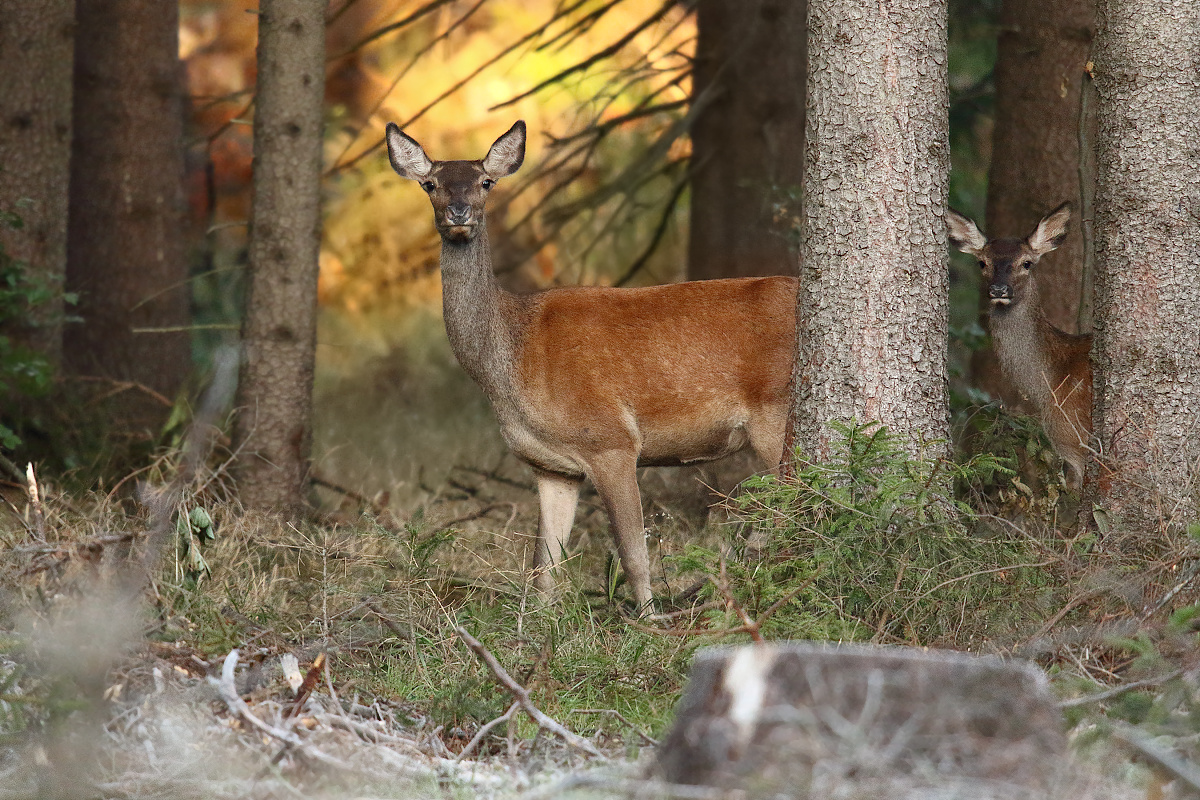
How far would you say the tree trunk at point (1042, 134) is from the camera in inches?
295

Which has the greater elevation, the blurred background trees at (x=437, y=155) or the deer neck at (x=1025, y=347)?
the blurred background trees at (x=437, y=155)

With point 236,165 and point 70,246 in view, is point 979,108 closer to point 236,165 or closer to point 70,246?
point 70,246

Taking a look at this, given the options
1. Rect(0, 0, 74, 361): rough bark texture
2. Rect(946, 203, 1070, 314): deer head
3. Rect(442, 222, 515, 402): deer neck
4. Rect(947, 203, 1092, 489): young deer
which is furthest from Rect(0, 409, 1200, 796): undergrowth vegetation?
Rect(0, 0, 74, 361): rough bark texture

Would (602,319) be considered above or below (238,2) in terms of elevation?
below

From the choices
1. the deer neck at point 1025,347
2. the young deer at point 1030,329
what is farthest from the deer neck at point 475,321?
the deer neck at point 1025,347

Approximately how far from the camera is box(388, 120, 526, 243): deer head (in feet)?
20.4

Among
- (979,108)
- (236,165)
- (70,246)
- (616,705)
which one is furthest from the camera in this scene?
(236,165)

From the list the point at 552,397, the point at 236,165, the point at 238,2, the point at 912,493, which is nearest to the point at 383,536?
the point at 552,397

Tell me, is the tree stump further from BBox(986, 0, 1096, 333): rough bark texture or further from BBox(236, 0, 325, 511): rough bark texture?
BBox(986, 0, 1096, 333): rough bark texture

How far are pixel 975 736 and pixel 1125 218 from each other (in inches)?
108

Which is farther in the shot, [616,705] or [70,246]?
[70,246]

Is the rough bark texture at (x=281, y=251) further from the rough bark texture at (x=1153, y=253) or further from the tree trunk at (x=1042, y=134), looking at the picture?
the rough bark texture at (x=1153, y=253)

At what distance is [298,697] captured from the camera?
12.9 feet

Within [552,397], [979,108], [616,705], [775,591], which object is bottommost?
[616,705]
